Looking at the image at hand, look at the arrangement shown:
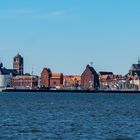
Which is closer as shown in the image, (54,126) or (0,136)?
(0,136)

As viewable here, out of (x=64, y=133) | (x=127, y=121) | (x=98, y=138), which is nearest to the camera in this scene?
(x=98, y=138)

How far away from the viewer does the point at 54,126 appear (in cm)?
4700

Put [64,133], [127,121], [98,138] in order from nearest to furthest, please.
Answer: [98,138], [64,133], [127,121]

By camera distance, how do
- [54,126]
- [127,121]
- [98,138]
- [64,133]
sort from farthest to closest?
[127,121] → [54,126] → [64,133] → [98,138]

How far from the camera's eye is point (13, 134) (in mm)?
41406

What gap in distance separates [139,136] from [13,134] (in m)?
7.66

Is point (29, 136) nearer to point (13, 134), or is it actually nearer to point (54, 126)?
point (13, 134)

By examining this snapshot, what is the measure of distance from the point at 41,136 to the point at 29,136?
716mm

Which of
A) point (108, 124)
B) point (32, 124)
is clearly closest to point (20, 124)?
point (32, 124)

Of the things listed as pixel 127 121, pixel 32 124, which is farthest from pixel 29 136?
pixel 127 121

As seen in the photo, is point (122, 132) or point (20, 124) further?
point (20, 124)

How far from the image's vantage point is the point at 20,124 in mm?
49125

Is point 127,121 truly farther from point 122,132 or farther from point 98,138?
point 98,138

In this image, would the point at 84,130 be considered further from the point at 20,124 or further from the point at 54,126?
the point at 20,124
